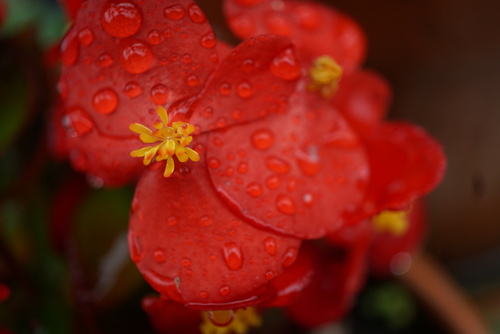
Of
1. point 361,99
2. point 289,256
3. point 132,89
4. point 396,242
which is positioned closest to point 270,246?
point 289,256

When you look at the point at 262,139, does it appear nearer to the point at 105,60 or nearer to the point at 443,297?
the point at 105,60

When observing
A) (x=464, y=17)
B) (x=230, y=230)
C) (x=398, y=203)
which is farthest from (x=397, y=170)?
(x=464, y=17)

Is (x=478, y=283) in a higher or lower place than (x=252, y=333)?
lower

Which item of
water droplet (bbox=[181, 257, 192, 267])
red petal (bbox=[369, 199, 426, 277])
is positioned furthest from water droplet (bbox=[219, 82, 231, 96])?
red petal (bbox=[369, 199, 426, 277])

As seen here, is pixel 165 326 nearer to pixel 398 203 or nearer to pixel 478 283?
pixel 398 203

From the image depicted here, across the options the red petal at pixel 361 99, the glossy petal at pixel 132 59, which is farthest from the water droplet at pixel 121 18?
the red petal at pixel 361 99

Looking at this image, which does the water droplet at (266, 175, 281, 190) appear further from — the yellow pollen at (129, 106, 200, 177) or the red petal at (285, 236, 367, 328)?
the red petal at (285, 236, 367, 328)
